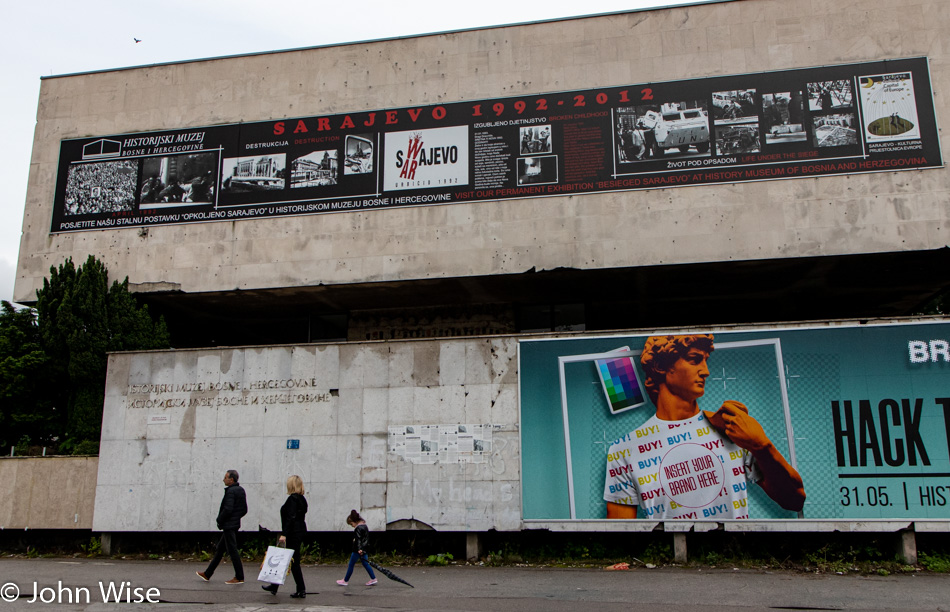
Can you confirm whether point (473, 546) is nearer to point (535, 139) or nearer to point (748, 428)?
point (748, 428)

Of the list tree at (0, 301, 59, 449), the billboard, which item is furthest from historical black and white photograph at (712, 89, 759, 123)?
tree at (0, 301, 59, 449)

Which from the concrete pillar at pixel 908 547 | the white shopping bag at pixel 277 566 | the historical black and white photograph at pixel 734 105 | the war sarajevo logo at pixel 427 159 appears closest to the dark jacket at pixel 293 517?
the white shopping bag at pixel 277 566

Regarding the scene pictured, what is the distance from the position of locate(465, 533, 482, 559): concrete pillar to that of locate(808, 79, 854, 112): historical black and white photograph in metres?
12.4

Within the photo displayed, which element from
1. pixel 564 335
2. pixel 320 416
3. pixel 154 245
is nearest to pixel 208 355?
pixel 320 416

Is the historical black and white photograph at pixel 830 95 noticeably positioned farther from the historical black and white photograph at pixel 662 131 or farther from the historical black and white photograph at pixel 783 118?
the historical black and white photograph at pixel 662 131

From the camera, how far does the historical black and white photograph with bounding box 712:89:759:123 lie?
682 inches

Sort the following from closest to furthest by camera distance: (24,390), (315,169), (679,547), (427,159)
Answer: (679,547) → (427,159) → (315,169) → (24,390)

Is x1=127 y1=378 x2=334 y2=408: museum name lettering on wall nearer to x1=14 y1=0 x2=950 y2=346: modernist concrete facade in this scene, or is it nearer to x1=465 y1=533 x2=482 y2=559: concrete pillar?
x1=14 y1=0 x2=950 y2=346: modernist concrete facade

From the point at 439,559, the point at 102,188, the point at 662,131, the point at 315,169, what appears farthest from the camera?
the point at 102,188

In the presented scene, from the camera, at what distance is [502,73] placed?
61.4 feet

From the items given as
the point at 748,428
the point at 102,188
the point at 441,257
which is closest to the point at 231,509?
the point at 441,257

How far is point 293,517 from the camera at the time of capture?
34.0 ft

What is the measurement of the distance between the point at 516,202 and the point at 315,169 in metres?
5.41

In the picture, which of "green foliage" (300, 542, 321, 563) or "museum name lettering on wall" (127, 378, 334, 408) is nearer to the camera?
"green foliage" (300, 542, 321, 563)
